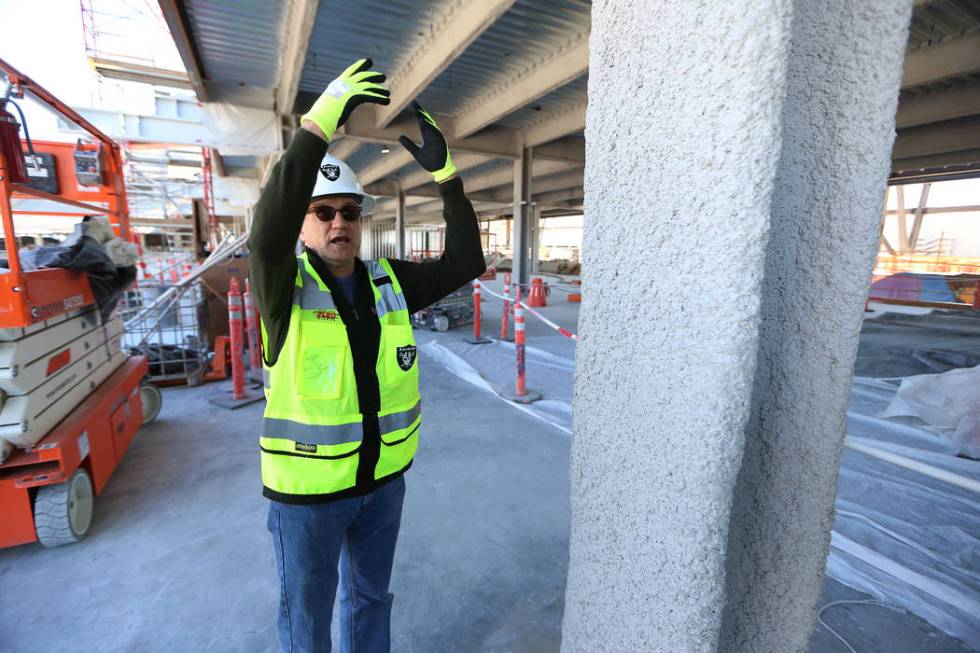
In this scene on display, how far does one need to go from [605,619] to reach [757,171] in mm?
1089

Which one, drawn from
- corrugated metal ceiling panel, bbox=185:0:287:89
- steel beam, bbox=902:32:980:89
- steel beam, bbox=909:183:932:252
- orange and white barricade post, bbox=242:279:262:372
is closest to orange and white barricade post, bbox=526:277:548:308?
corrugated metal ceiling panel, bbox=185:0:287:89

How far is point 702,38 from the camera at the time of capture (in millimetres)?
837

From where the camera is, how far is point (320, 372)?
1.64m

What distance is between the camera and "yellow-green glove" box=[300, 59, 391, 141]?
1482 mm

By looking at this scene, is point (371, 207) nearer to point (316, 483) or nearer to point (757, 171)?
point (316, 483)

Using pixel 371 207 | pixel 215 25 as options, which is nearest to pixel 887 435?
pixel 371 207

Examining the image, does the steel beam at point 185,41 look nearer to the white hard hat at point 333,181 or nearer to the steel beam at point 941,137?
the white hard hat at point 333,181

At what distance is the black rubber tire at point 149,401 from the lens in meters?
5.11

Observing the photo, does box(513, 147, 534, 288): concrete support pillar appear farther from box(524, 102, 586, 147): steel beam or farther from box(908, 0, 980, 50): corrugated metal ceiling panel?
box(908, 0, 980, 50): corrugated metal ceiling panel

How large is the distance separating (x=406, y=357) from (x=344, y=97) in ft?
3.02

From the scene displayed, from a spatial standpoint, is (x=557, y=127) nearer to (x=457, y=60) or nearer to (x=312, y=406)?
(x=457, y=60)

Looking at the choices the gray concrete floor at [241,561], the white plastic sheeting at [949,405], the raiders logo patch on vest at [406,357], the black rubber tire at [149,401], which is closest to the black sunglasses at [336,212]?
the raiders logo patch on vest at [406,357]

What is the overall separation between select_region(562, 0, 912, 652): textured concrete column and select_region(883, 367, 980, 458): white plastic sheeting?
15.1ft

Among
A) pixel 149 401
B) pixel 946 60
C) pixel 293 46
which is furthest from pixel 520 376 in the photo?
pixel 946 60
